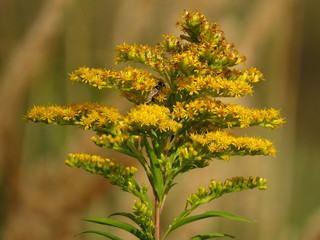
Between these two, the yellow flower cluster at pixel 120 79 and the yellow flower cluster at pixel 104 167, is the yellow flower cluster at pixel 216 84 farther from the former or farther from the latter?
the yellow flower cluster at pixel 104 167

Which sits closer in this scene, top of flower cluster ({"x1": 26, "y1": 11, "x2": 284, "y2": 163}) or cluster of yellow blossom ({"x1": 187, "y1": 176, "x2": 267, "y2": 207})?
top of flower cluster ({"x1": 26, "y1": 11, "x2": 284, "y2": 163})

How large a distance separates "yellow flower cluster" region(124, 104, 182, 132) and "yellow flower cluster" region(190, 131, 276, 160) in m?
0.12

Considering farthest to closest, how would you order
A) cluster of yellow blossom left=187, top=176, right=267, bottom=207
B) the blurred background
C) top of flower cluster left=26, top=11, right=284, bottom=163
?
the blurred background
cluster of yellow blossom left=187, top=176, right=267, bottom=207
top of flower cluster left=26, top=11, right=284, bottom=163

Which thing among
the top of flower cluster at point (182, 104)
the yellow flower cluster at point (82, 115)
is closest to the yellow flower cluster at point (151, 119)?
the top of flower cluster at point (182, 104)

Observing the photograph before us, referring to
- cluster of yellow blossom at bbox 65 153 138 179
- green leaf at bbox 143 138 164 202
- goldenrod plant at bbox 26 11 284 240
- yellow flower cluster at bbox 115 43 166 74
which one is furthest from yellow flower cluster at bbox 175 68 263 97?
cluster of yellow blossom at bbox 65 153 138 179

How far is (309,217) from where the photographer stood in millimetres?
3893

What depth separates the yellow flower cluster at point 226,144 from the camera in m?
1.93

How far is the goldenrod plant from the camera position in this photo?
1973 mm

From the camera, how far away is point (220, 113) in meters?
1.96

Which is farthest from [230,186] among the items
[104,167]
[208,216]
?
[104,167]

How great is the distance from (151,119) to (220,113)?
30 cm

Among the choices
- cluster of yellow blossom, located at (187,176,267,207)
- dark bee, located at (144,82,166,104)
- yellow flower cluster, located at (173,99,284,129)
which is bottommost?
cluster of yellow blossom, located at (187,176,267,207)

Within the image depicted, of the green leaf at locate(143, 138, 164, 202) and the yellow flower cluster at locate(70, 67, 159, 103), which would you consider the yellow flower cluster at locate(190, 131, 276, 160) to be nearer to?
the green leaf at locate(143, 138, 164, 202)

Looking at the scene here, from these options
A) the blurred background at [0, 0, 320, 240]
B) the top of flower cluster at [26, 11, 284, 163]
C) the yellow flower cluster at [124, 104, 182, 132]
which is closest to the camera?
the yellow flower cluster at [124, 104, 182, 132]
